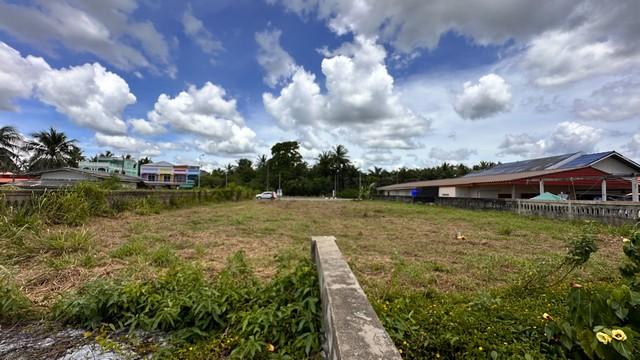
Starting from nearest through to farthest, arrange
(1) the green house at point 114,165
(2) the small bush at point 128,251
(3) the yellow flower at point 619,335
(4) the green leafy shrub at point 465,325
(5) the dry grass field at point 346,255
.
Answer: (3) the yellow flower at point 619,335
(4) the green leafy shrub at point 465,325
(5) the dry grass field at point 346,255
(2) the small bush at point 128,251
(1) the green house at point 114,165

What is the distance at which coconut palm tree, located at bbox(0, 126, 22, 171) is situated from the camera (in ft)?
81.5

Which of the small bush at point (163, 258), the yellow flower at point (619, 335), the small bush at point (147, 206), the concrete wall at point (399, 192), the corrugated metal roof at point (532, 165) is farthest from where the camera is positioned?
the concrete wall at point (399, 192)

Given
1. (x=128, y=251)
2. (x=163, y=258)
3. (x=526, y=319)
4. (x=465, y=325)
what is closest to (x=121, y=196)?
(x=128, y=251)

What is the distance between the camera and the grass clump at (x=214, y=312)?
75.5 inches

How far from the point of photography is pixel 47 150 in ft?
101

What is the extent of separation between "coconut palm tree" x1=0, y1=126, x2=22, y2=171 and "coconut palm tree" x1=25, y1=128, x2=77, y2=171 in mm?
4299

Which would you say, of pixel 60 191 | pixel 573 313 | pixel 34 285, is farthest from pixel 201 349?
pixel 60 191

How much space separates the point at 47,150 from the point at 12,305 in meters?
38.7

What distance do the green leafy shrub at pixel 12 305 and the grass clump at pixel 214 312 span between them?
1.00ft

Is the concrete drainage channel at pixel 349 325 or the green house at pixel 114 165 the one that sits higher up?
the green house at pixel 114 165

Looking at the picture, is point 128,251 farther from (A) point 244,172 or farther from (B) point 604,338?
(A) point 244,172

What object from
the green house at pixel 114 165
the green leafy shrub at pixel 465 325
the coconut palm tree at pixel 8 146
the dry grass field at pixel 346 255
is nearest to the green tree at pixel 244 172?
the green house at pixel 114 165

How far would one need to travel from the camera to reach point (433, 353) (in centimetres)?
180

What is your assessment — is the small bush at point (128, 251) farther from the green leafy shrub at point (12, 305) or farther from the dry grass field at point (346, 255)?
the green leafy shrub at point (12, 305)
